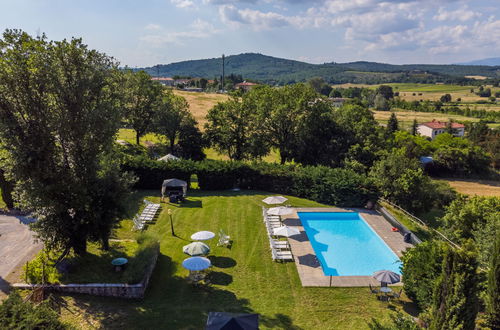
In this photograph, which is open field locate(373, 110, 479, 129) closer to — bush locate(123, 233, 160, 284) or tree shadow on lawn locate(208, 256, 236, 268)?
tree shadow on lawn locate(208, 256, 236, 268)

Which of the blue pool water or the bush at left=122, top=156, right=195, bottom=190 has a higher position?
the bush at left=122, top=156, right=195, bottom=190

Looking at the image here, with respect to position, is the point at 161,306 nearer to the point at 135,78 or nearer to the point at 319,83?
the point at 135,78

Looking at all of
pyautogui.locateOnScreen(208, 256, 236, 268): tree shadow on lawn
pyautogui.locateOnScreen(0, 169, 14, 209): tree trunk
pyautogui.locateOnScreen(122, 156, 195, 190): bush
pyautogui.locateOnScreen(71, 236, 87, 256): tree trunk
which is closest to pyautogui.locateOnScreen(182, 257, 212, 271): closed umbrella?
pyautogui.locateOnScreen(208, 256, 236, 268): tree shadow on lawn

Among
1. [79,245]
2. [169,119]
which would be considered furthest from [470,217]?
[169,119]

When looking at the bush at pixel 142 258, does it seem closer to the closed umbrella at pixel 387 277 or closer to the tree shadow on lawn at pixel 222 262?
the tree shadow on lawn at pixel 222 262

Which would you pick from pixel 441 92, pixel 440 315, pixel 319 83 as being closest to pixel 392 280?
pixel 440 315

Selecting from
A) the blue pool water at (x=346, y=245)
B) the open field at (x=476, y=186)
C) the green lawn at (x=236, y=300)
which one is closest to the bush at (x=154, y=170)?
the green lawn at (x=236, y=300)

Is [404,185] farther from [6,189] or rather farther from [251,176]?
[6,189]
